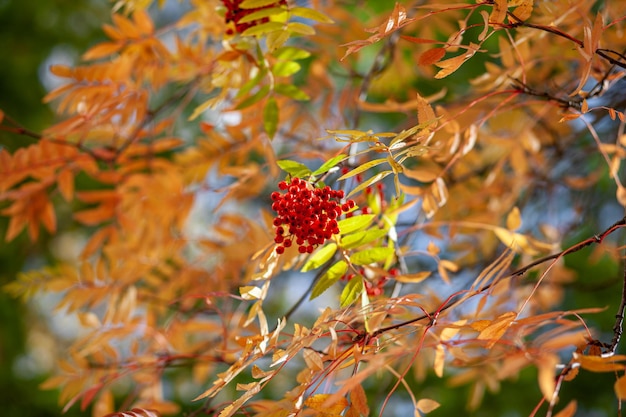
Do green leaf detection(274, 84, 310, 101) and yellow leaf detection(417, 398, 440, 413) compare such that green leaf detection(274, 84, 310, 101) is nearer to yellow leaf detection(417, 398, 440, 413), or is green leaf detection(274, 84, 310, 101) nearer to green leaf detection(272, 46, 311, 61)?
green leaf detection(272, 46, 311, 61)

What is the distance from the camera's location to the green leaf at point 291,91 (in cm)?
82

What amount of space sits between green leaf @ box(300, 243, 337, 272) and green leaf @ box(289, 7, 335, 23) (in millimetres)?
254

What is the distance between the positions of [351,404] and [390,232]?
0.23 metres

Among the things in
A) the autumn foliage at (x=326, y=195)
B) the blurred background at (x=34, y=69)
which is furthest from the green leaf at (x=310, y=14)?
the blurred background at (x=34, y=69)

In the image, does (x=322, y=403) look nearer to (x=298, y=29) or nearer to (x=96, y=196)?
(x=298, y=29)

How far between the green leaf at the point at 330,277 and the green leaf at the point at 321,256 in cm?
1

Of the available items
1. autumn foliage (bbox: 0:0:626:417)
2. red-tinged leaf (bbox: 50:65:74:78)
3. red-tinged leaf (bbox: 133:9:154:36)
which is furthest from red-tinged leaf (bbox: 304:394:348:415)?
red-tinged leaf (bbox: 133:9:154:36)

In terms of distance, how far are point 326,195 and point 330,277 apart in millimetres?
Result: 92

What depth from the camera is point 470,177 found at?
3.94 ft

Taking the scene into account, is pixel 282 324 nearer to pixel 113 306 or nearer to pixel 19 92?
pixel 113 306

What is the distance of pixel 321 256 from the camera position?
26.4 inches

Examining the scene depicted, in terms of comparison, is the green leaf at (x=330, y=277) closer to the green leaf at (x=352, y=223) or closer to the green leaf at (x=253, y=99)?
the green leaf at (x=352, y=223)

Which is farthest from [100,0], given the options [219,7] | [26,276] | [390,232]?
[390,232]

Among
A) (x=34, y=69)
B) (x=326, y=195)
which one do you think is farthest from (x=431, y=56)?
(x=34, y=69)
